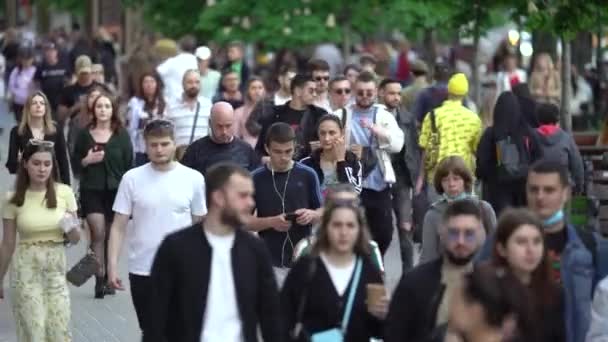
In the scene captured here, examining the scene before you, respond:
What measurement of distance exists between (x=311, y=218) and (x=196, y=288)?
357cm

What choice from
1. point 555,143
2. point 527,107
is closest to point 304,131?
point 555,143

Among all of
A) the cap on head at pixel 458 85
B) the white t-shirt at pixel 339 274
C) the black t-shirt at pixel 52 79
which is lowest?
the white t-shirt at pixel 339 274

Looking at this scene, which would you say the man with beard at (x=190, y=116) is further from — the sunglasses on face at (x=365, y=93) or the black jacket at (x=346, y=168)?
the black jacket at (x=346, y=168)

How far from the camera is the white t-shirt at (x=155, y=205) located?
11.3 m

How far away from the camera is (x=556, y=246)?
8.83m

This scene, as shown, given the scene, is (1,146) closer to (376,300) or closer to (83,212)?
(83,212)

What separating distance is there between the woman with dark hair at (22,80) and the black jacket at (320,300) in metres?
19.8

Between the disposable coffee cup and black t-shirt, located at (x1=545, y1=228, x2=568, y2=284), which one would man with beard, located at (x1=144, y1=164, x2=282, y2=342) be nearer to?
the disposable coffee cup

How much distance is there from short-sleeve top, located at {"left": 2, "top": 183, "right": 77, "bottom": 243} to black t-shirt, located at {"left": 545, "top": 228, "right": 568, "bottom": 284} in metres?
3.78

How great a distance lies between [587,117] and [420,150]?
1166 cm

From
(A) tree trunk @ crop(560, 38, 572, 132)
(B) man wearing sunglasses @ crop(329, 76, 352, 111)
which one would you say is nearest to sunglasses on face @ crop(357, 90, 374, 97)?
(B) man wearing sunglasses @ crop(329, 76, 352, 111)

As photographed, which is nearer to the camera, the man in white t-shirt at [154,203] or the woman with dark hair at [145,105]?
the man in white t-shirt at [154,203]

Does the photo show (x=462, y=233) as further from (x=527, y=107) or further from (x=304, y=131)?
(x=527, y=107)

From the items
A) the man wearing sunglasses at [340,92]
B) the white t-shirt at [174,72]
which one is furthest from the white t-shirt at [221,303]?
the white t-shirt at [174,72]
